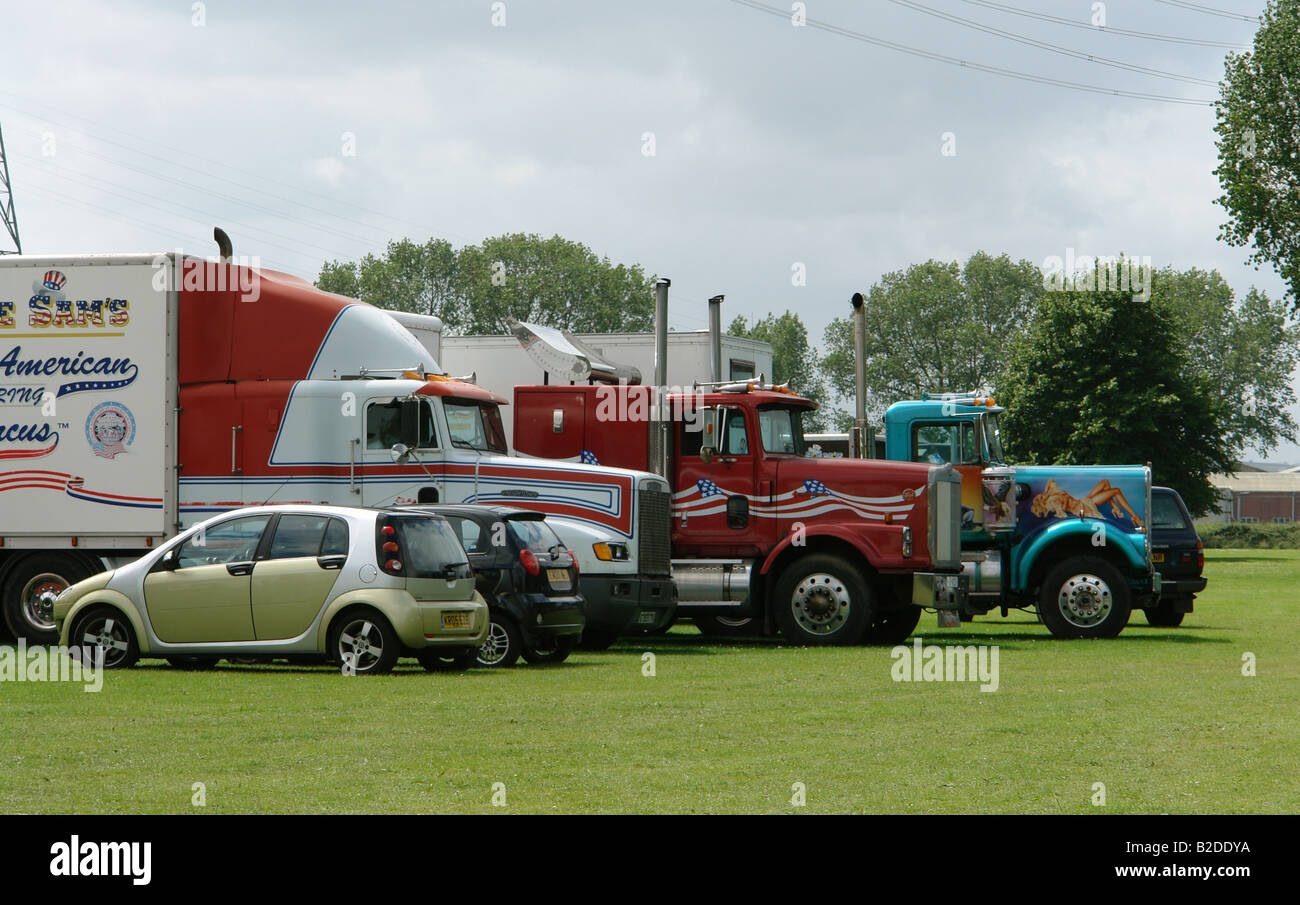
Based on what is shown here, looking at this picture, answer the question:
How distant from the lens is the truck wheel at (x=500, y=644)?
55.8 feet

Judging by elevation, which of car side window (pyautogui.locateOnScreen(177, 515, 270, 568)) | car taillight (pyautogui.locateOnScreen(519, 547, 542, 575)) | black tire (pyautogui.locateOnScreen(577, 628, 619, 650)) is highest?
car side window (pyautogui.locateOnScreen(177, 515, 270, 568))

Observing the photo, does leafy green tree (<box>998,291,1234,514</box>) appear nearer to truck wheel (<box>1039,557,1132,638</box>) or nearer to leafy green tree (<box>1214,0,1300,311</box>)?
leafy green tree (<box>1214,0,1300,311</box>)

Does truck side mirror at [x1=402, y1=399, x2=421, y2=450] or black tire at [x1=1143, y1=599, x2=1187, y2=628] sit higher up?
truck side mirror at [x1=402, y1=399, x2=421, y2=450]

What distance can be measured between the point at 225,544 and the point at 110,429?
16.2 ft

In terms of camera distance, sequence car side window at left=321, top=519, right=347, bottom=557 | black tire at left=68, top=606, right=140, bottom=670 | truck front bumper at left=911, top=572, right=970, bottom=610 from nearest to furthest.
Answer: car side window at left=321, top=519, right=347, bottom=557, black tire at left=68, top=606, right=140, bottom=670, truck front bumper at left=911, top=572, right=970, bottom=610

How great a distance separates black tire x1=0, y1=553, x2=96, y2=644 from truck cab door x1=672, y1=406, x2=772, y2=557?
304 inches

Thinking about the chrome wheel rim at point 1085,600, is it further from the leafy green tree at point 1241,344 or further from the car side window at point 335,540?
the leafy green tree at point 1241,344

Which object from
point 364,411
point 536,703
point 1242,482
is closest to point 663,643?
point 364,411

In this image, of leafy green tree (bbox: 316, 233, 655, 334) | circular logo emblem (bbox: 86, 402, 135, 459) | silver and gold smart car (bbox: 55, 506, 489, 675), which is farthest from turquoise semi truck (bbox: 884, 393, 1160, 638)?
leafy green tree (bbox: 316, 233, 655, 334)

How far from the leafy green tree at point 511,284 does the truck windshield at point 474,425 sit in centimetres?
7261

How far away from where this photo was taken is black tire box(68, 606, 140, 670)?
16203 millimetres

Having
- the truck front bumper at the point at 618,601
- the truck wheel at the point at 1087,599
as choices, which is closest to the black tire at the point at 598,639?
the truck front bumper at the point at 618,601

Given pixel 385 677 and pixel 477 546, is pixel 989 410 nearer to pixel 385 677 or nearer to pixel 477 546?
pixel 477 546
